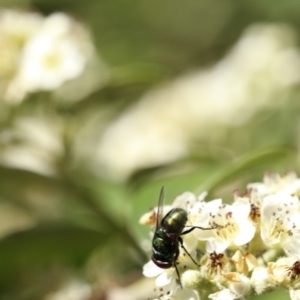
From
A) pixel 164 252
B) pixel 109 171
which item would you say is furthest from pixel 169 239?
pixel 109 171

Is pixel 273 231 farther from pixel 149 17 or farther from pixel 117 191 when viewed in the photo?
pixel 149 17

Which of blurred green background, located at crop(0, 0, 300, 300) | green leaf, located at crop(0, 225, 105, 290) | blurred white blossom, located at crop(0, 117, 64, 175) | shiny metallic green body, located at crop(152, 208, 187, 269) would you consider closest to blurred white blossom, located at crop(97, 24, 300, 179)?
blurred green background, located at crop(0, 0, 300, 300)

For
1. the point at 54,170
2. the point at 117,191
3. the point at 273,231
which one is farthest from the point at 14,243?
the point at 273,231

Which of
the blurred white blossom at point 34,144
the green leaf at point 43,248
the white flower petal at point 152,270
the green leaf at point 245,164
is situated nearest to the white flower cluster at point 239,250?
the white flower petal at point 152,270

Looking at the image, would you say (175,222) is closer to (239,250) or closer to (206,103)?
(239,250)

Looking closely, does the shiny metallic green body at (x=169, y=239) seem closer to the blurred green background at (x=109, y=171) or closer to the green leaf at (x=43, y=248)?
the blurred green background at (x=109, y=171)

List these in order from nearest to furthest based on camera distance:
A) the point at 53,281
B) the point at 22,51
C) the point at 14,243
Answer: the point at 14,243 < the point at 53,281 < the point at 22,51

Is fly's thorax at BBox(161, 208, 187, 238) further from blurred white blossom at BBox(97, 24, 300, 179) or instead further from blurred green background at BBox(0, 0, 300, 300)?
blurred white blossom at BBox(97, 24, 300, 179)

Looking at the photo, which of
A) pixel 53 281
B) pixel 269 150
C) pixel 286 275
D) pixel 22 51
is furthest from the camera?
pixel 22 51
